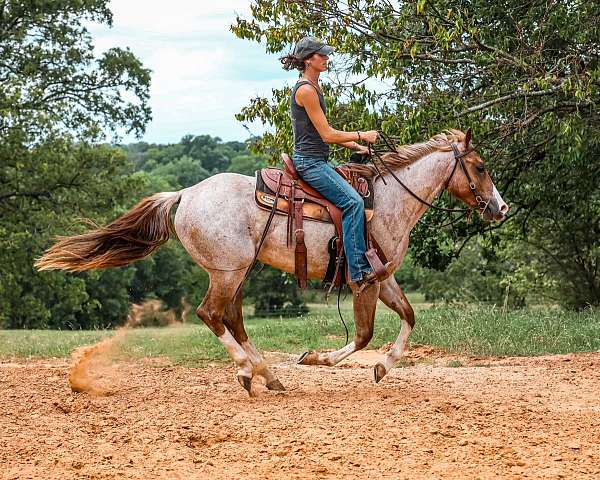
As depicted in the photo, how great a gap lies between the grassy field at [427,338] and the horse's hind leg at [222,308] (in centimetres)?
337

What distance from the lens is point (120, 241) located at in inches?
340

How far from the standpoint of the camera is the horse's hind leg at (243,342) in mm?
8164

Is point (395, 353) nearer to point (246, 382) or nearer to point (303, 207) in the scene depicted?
point (246, 382)

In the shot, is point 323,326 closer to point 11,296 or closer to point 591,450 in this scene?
point 591,450

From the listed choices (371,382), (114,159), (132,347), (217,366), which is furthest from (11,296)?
(371,382)

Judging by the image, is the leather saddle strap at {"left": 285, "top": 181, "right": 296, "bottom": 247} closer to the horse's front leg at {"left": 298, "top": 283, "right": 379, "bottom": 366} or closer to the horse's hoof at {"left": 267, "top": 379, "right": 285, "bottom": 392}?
the horse's front leg at {"left": 298, "top": 283, "right": 379, "bottom": 366}

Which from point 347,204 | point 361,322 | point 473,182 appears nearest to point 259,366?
point 361,322

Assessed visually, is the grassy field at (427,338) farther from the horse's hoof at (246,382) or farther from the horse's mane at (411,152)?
the horse's mane at (411,152)

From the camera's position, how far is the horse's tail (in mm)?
8531

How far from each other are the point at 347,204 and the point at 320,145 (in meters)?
0.61

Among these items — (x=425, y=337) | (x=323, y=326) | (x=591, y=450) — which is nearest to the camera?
(x=591, y=450)

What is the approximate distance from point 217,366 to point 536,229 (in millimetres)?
13899

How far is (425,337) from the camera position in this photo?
490 inches

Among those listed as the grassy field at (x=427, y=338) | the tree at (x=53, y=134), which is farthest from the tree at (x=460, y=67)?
the tree at (x=53, y=134)
